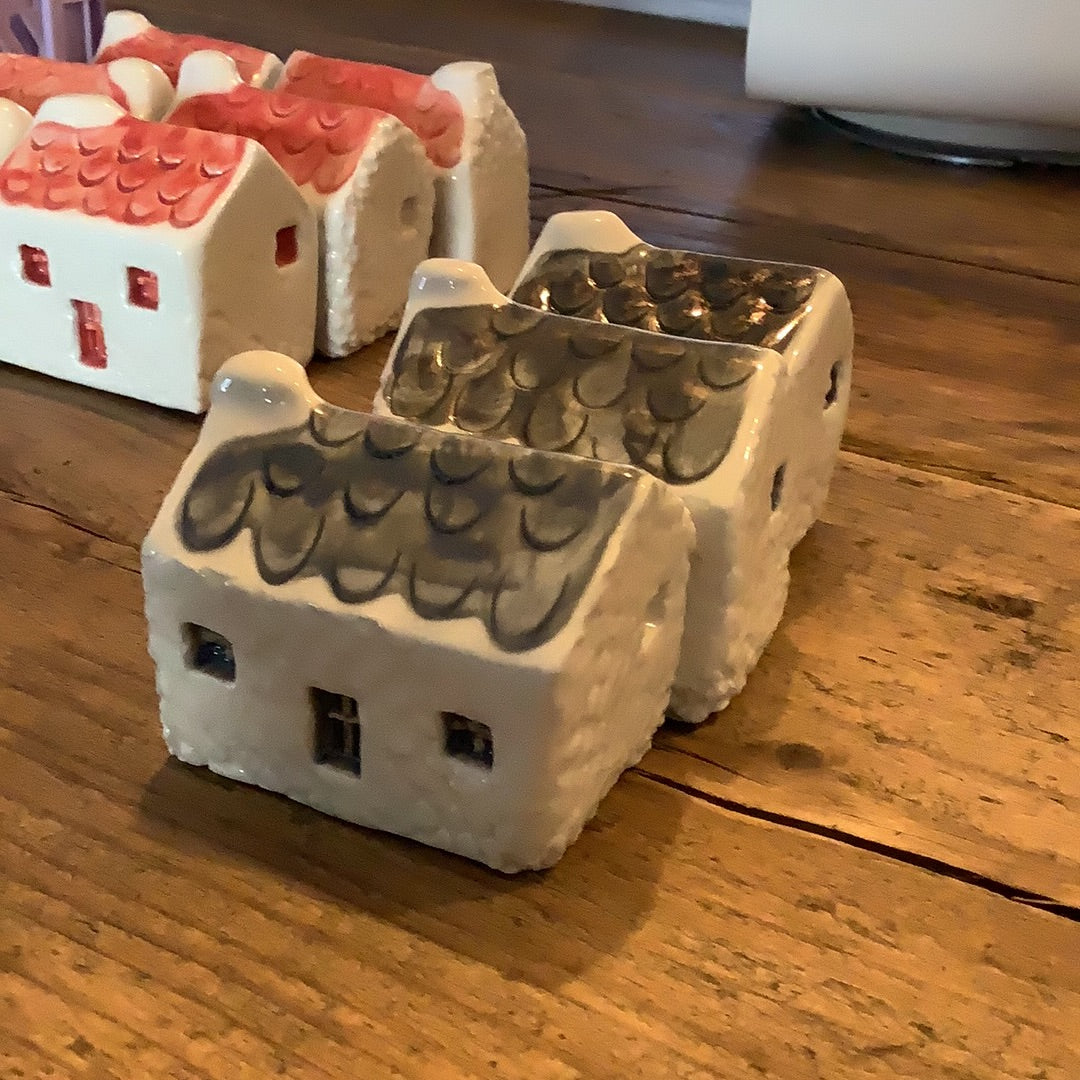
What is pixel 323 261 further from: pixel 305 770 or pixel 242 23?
pixel 242 23

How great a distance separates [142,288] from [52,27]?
50cm

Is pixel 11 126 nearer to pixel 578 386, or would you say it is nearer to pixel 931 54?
pixel 578 386

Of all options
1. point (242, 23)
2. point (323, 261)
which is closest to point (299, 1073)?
point (323, 261)

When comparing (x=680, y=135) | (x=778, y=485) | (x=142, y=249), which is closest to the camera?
(x=778, y=485)

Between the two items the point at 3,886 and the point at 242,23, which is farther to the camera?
the point at 242,23

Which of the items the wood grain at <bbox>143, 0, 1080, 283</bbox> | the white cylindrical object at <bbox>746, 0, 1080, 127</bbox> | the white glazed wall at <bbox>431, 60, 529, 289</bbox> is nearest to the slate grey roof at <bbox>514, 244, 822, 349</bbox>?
the white glazed wall at <bbox>431, 60, 529, 289</bbox>

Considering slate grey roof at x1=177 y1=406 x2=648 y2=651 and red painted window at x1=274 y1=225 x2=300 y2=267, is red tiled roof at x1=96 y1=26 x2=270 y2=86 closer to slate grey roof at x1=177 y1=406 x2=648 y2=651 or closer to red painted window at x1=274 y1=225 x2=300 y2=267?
red painted window at x1=274 y1=225 x2=300 y2=267

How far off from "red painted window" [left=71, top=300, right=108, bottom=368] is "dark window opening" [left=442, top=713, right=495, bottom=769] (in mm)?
405

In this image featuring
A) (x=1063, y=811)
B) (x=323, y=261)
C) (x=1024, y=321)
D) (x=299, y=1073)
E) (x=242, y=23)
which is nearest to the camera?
(x=299, y=1073)

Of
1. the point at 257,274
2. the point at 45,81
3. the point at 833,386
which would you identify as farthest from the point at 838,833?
the point at 45,81

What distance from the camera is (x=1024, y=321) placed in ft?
3.03

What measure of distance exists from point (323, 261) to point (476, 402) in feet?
1.00

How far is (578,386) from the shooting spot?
516mm

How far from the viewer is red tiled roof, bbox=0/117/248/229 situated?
0.70 metres
